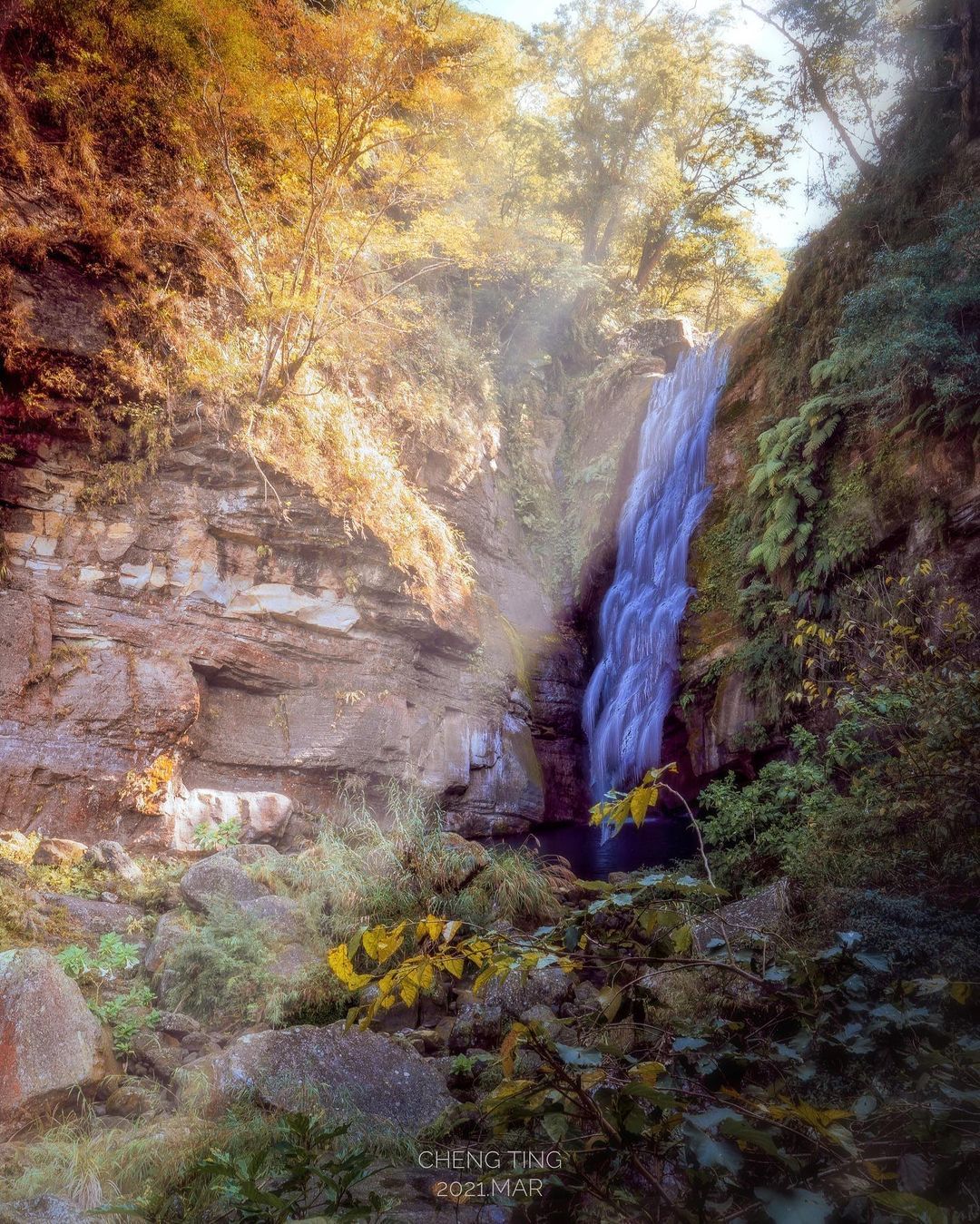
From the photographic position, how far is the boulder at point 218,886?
571cm

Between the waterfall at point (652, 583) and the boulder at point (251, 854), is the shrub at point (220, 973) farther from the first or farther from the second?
the waterfall at point (652, 583)

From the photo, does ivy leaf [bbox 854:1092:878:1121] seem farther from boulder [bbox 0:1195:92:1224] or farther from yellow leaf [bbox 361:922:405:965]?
boulder [bbox 0:1195:92:1224]

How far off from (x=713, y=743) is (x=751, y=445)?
196 inches

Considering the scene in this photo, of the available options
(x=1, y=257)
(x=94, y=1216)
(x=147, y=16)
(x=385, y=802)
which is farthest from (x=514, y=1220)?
(x=147, y=16)

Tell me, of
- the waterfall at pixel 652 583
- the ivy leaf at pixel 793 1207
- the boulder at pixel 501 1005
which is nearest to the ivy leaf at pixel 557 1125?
the ivy leaf at pixel 793 1207

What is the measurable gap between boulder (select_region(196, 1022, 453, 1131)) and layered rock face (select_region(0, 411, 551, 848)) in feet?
14.7

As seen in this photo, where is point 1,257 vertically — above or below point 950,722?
above

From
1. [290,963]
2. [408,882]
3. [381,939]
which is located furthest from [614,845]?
[381,939]

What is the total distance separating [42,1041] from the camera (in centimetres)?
359

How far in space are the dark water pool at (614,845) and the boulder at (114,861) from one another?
501cm

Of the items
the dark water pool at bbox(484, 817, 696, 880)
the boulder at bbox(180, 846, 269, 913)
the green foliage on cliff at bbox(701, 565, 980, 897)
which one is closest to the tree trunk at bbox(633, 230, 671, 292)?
the green foliage on cliff at bbox(701, 565, 980, 897)

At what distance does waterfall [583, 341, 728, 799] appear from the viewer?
10562 millimetres

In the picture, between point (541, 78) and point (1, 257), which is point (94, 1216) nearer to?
point (1, 257)

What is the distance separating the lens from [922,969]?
2500mm
